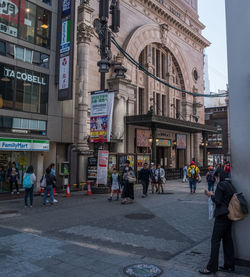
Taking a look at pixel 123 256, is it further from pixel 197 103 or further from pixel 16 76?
pixel 197 103

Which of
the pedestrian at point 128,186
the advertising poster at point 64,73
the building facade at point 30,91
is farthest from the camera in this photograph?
the advertising poster at point 64,73

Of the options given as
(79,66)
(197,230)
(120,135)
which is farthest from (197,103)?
(197,230)

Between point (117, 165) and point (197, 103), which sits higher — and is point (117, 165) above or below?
below

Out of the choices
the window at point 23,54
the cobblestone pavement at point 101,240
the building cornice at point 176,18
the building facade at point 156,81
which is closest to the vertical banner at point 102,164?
the cobblestone pavement at point 101,240

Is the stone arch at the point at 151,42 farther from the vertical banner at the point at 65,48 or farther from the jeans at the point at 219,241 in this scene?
the jeans at the point at 219,241

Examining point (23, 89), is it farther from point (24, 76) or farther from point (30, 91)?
point (24, 76)

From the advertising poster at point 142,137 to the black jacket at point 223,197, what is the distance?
844 inches

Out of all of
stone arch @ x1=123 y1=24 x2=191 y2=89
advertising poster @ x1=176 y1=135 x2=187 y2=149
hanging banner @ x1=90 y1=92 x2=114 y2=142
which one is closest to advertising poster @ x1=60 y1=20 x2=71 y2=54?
hanging banner @ x1=90 y1=92 x2=114 y2=142

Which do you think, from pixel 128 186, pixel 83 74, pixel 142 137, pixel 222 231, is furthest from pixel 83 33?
pixel 222 231

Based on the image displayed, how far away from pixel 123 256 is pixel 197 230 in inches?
120

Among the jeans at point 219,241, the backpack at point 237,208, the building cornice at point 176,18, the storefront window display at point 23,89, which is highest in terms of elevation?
the building cornice at point 176,18

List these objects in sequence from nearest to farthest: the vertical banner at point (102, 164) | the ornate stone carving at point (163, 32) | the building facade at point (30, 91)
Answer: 1. the vertical banner at point (102, 164)
2. the building facade at point (30, 91)
3. the ornate stone carving at point (163, 32)

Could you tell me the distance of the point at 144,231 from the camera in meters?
7.81

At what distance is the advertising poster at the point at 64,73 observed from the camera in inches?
704
